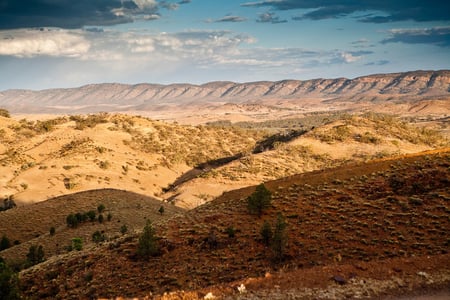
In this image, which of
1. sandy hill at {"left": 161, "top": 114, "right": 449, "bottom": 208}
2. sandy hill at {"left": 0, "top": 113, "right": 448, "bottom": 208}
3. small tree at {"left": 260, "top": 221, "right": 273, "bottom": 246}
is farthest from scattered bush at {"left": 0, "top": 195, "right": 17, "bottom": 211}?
small tree at {"left": 260, "top": 221, "right": 273, "bottom": 246}

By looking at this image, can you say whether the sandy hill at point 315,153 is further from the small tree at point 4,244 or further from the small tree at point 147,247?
the small tree at point 147,247

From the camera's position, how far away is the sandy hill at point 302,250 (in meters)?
15.2

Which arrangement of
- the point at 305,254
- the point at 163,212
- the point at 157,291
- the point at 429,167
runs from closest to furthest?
the point at 157,291 → the point at 305,254 → the point at 429,167 → the point at 163,212

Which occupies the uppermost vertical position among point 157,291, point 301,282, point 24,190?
point 301,282

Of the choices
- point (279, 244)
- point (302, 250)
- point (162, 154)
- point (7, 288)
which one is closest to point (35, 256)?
point (7, 288)

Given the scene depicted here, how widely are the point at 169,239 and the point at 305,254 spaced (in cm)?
822

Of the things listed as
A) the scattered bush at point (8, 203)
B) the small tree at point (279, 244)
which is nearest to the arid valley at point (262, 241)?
the small tree at point (279, 244)

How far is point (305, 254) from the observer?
63.5ft

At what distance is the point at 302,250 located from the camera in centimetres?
1973

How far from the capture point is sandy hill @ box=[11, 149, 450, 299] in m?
15.2

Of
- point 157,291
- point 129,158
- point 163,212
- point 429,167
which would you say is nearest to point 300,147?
point 129,158

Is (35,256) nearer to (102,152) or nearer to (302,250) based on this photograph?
(302,250)

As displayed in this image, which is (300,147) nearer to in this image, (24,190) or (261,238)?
(24,190)

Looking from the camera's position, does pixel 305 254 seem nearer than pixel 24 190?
Yes
